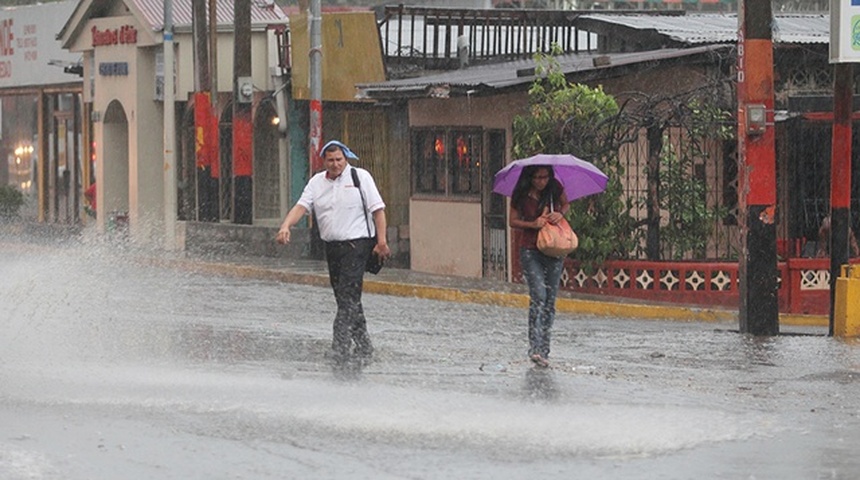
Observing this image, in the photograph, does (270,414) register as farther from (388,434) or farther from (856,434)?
(856,434)

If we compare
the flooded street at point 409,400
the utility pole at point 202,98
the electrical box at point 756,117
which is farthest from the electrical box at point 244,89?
the electrical box at point 756,117

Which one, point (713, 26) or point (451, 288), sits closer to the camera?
point (451, 288)

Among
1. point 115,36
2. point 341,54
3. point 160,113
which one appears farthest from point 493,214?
point 115,36

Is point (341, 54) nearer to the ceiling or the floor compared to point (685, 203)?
nearer to the ceiling

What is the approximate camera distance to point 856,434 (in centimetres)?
1041

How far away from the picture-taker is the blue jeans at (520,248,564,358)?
45.1ft

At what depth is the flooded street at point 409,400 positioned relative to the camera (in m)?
9.19

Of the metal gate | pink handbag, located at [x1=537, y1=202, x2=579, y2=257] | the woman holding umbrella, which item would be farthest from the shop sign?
pink handbag, located at [x1=537, y1=202, x2=579, y2=257]

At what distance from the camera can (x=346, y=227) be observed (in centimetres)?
1411

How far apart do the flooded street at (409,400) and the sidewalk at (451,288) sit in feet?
5.18

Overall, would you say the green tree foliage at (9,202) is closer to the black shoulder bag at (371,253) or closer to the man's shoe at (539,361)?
the black shoulder bag at (371,253)

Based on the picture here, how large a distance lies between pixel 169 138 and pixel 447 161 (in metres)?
9.36

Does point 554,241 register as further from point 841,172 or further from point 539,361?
point 841,172

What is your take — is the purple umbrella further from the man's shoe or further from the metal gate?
the metal gate
